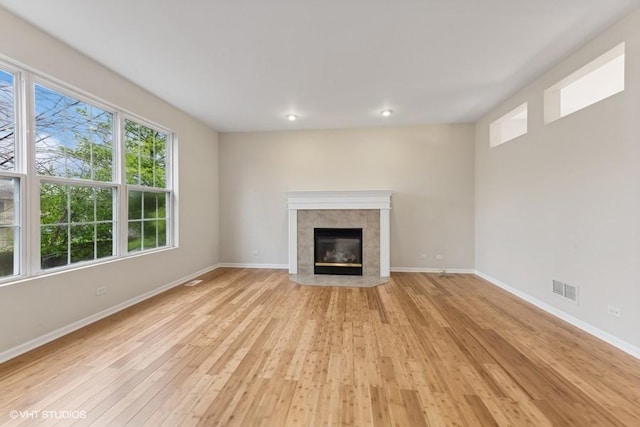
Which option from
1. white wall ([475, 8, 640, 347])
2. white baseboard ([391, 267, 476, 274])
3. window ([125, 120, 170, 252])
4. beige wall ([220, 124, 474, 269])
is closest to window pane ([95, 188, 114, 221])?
window ([125, 120, 170, 252])

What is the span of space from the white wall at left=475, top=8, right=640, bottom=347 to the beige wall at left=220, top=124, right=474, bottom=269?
1.03 meters

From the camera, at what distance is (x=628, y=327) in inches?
93.7

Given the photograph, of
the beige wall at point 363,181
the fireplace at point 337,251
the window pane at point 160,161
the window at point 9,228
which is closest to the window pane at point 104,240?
the window at point 9,228

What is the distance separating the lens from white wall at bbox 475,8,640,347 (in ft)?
7.79

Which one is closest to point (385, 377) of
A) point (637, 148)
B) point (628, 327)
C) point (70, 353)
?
point (628, 327)

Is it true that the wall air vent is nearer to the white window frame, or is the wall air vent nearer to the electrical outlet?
the electrical outlet

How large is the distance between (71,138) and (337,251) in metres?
4.25

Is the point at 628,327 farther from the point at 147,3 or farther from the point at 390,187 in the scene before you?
the point at 147,3

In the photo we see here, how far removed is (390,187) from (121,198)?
4442 mm

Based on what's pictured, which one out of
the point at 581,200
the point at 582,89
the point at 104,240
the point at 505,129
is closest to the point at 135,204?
the point at 104,240

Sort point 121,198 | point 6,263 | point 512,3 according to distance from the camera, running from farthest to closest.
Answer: point 121,198 < point 6,263 < point 512,3

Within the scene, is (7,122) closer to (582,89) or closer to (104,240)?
(104,240)

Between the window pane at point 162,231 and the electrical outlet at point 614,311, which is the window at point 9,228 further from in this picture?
the electrical outlet at point 614,311

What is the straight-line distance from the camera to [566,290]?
10.1ft
